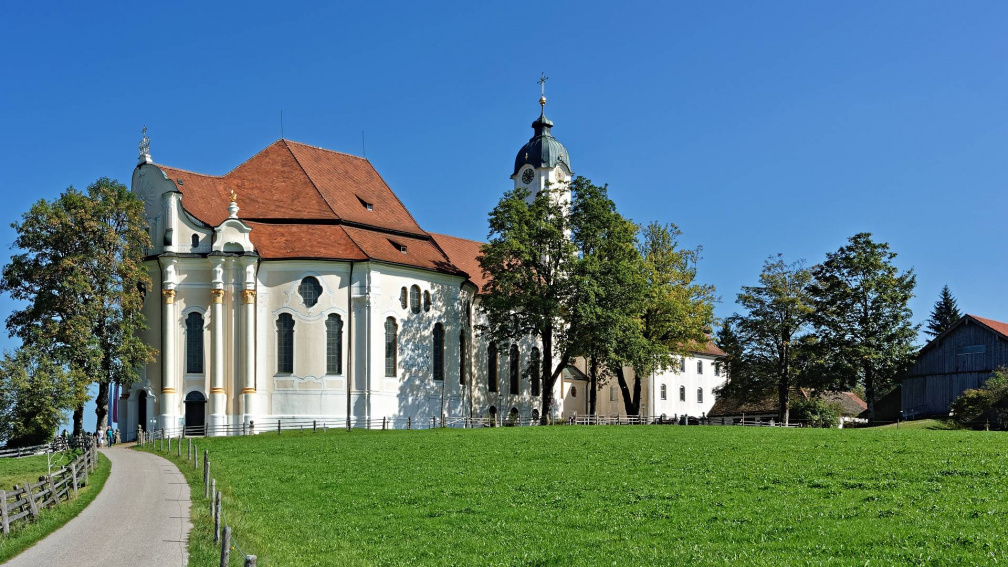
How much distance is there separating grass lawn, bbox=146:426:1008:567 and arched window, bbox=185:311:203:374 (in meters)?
18.7

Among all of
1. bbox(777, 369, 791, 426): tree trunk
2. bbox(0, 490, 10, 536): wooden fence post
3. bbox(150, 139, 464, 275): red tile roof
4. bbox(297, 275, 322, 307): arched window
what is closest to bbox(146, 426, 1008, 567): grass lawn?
bbox(0, 490, 10, 536): wooden fence post

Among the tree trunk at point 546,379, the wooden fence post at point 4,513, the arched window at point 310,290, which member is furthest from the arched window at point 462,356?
the wooden fence post at point 4,513

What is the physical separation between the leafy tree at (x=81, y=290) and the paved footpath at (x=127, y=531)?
20.7 meters

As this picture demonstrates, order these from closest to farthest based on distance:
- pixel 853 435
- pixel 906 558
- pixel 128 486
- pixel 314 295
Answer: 1. pixel 906 558
2. pixel 128 486
3. pixel 853 435
4. pixel 314 295

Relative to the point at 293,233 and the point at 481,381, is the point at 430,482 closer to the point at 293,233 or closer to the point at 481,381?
the point at 293,233

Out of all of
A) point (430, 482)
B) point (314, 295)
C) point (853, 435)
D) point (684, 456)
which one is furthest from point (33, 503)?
point (314, 295)

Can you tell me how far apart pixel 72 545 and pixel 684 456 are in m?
16.8

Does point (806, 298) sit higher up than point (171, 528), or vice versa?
point (806, 298)

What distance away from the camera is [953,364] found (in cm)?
5759

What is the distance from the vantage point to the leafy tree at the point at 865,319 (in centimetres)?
6006

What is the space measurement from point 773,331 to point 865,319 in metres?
5.71

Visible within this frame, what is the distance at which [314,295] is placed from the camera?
52.9 metres

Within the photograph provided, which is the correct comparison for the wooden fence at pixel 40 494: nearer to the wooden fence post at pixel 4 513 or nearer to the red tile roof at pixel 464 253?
the wooden fence post at pixel 4 513

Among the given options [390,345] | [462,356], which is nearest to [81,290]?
[390,345]
